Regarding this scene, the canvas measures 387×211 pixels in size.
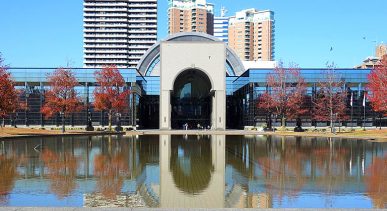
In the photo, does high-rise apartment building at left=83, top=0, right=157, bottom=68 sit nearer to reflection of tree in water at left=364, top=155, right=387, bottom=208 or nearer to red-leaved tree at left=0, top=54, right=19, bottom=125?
red-leaved tree at left=0, top=54, right=19, bottom=125

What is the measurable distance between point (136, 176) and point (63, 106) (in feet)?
140

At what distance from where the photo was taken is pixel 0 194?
12.0 metres

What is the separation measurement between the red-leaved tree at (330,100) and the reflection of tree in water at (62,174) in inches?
1822

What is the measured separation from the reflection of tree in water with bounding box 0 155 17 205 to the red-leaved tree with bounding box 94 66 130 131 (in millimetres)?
38590

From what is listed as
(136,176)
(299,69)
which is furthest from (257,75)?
(136,176)

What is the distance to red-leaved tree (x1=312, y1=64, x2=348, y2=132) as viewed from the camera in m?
64.0

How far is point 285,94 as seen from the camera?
2574 inches

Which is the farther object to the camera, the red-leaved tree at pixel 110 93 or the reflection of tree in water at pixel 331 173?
the red-leaved tree at pixel 110 93

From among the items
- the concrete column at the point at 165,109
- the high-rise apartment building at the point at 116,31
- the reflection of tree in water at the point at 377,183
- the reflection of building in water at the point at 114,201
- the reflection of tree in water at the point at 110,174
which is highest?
the high-rise apartment building at the point at 116,31

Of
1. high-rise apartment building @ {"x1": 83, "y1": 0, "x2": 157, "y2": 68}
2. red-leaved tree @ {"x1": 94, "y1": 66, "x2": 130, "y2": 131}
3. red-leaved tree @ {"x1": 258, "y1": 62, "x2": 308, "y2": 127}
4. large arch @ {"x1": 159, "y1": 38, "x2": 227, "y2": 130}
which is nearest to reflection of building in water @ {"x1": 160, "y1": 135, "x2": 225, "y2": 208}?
red-leaved tree @ {"x1": 94, "y1": 66, "x2": 130, "y2": 131}

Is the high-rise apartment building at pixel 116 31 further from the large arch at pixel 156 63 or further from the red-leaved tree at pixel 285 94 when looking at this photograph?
the red-leaved tree at pixel 285 94

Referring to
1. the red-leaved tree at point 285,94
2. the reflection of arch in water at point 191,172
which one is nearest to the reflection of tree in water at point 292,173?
the reflection of arch in water at point 191,172

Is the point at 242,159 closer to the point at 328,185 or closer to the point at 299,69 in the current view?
the point at 328,185

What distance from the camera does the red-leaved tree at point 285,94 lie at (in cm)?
6475
